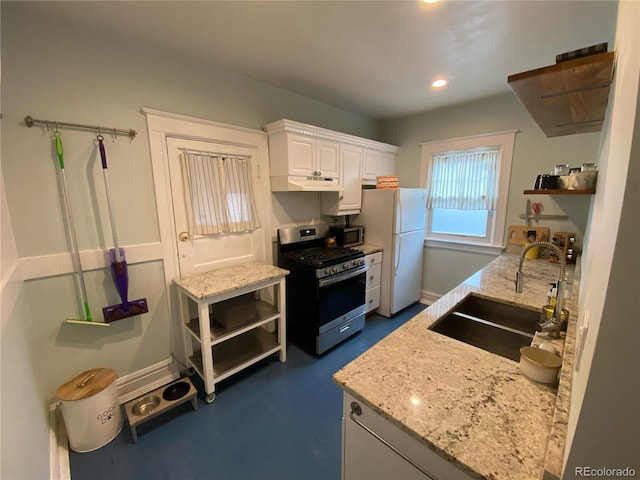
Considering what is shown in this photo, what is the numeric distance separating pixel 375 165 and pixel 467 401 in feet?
10.1

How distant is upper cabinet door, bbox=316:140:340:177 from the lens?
9.12ft

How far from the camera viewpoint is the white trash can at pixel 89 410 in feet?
5.20

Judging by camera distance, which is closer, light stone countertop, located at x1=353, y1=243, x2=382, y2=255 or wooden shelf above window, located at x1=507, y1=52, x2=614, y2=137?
wooden shelf above window, located at x1=507, y1=52, x2=614, y2=137

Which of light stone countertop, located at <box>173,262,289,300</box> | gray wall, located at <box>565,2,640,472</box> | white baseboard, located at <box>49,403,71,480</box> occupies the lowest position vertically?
white baseboard, located at <box>49,403,71,480</box>

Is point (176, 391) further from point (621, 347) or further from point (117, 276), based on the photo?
point (621, 347)

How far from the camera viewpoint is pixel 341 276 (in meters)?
2.60

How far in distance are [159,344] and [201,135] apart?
1801 mm

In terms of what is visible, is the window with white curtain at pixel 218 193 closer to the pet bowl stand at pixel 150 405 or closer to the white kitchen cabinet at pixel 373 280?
the pet bowl stand at pixel 150 405

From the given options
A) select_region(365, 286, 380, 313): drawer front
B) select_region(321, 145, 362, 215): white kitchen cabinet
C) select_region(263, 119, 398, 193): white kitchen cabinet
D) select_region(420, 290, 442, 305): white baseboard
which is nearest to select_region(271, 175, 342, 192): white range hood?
select_region(263, 119, 398, 193): white kitchen cabinet

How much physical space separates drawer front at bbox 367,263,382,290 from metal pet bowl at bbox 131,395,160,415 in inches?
89.5

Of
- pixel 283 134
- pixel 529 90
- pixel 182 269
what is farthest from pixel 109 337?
pixel 529 90

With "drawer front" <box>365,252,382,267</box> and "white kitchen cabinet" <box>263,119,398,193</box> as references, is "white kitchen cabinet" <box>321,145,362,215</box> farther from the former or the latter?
"drawer front" <box>365,252,382,267</box>

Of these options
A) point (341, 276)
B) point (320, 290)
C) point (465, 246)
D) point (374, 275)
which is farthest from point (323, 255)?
point (465, 246)

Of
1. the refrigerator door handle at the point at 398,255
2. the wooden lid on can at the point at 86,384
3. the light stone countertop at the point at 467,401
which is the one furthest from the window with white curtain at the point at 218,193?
the light stone countertop at the point at 467,401
